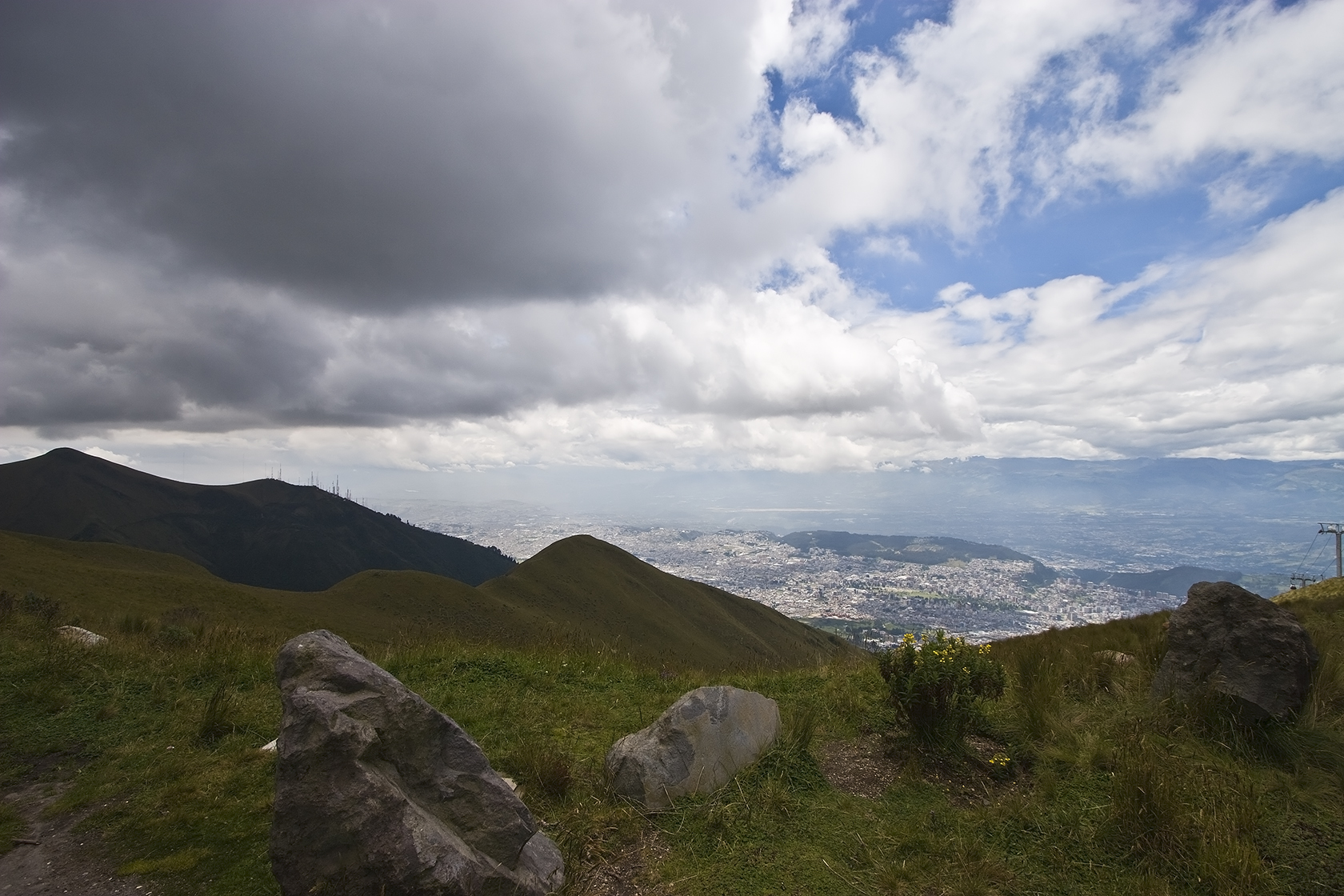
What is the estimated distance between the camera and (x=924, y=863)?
194 inches

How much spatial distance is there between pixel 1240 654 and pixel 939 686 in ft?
11.9

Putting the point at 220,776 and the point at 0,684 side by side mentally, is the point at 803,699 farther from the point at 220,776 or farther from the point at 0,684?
the point at 0,684

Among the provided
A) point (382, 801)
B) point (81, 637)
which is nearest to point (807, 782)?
point (382, 801)

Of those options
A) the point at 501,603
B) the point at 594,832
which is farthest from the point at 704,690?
the point at 501,603

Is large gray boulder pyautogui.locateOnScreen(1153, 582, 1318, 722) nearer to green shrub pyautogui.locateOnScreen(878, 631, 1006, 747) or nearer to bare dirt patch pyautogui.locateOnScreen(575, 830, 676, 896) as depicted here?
green shrub pyautogui.locateOnScreen(878, 631, 1006, 747)

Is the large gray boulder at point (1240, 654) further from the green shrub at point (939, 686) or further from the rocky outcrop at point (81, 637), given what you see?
the rocky outcrop at point (81, 637)

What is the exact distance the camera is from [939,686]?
7.12 metres

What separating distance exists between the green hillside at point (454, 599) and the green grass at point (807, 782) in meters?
5.00

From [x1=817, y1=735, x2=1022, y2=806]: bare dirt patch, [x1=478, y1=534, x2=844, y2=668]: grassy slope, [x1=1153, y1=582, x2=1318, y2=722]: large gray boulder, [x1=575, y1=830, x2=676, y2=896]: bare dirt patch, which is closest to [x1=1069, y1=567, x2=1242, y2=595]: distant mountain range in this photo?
[x1=478, y1=534, x2=844, y2=668]: grassy slope

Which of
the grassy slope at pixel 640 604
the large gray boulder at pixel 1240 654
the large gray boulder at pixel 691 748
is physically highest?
the large gray boulder at pixel 1240 654

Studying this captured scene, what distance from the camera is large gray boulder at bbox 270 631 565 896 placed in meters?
4.04

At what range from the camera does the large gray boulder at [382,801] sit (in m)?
4.04

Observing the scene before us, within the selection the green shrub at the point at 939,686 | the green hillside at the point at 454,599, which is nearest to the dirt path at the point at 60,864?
the green shrub at the point at 939,686

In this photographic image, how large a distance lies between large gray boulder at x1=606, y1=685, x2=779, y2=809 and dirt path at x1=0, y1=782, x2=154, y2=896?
3.98 m
